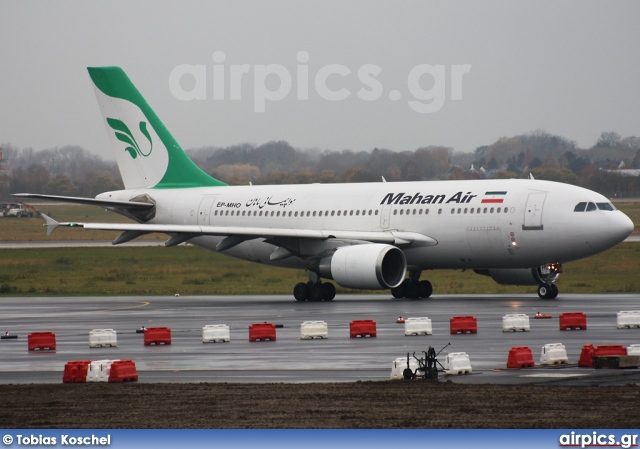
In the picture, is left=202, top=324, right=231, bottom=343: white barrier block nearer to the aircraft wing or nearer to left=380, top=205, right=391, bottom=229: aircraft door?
the aircraft wing

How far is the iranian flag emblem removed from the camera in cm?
4203

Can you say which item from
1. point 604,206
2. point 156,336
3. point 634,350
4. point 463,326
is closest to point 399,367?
point 634,350

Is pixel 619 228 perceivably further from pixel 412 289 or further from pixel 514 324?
pixel 514 324

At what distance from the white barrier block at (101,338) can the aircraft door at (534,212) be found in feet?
60.9

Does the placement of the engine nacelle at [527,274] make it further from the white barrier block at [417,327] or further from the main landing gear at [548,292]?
the white barrier block at [417,327]

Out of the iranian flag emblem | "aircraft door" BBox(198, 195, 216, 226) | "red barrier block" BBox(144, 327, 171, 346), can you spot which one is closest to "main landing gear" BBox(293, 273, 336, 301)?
the iranian flag emblem

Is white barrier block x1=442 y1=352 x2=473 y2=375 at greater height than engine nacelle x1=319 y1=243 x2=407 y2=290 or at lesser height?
lesser

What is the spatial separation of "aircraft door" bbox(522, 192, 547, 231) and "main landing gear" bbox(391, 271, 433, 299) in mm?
5648

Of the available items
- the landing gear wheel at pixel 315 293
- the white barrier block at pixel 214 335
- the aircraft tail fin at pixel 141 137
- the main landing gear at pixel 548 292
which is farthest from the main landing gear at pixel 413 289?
the white barrier block at pixel 214 335

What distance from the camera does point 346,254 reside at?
4169cm

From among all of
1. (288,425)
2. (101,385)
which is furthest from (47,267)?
(288,425)

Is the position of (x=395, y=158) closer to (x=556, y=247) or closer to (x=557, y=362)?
(x=556, y=247)

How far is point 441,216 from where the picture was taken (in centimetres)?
4316

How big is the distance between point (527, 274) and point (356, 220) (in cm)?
682
